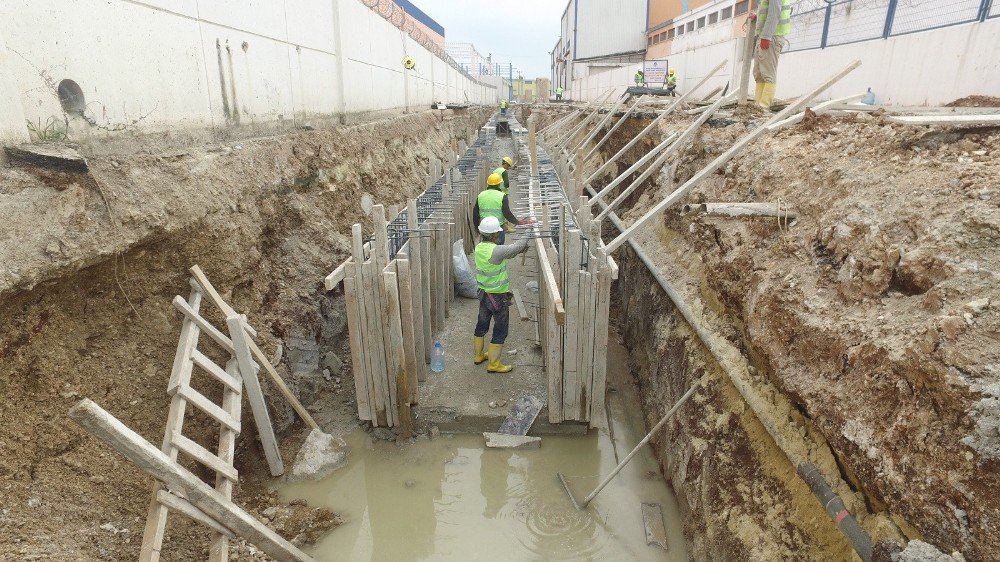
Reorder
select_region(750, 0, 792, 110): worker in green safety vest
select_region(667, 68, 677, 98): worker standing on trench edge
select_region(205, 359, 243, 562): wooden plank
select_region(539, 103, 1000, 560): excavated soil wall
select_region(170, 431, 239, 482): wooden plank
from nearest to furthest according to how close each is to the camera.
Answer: select_region(539, 103, 1000, 560): excavated soil wall
select_region(205, 359, 243, 562): wooden plank
select_region(170, 431, 239, 482): wooden plank
select_region(750, 0, 792, 110): worker in green safety vest
select_region(667, 68, 677, 98): worker standing on trench edge

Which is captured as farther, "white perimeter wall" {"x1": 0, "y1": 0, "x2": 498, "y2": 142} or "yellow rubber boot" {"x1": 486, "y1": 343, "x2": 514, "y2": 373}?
"yellow rubber boot" {"x1": 486, "y1": 343, "x2": 514, "y2": 373}

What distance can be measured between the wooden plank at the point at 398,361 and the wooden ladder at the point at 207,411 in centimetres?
116

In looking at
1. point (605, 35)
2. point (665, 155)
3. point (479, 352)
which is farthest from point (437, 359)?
point (605, 35)

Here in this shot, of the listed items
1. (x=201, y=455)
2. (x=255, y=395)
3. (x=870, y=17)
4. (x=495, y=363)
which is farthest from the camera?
(x=870, y=17)

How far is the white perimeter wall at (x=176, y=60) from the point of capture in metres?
3.84

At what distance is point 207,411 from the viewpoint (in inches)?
142

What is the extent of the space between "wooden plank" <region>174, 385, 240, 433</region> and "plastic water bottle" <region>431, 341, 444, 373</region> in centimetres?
→ 247

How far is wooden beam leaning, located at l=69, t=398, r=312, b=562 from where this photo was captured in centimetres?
244

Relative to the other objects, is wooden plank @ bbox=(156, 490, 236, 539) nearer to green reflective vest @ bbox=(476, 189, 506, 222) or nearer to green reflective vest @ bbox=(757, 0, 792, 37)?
green reflective vest @ bbox=(476, 189, 506, 222)

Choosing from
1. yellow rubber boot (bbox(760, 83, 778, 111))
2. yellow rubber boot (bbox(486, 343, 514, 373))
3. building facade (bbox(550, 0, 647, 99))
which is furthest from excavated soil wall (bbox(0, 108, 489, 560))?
building facade (bbox(550, 0, 647, 99))

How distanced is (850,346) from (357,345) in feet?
13.0

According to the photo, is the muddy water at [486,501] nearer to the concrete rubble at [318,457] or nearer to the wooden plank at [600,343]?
the concrete rubble at [318,457]

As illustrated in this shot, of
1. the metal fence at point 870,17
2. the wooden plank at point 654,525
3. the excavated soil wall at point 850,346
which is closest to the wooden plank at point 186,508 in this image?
the wooden plank at point 654,525

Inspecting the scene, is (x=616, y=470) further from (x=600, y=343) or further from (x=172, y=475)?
(x=172, y=475)
